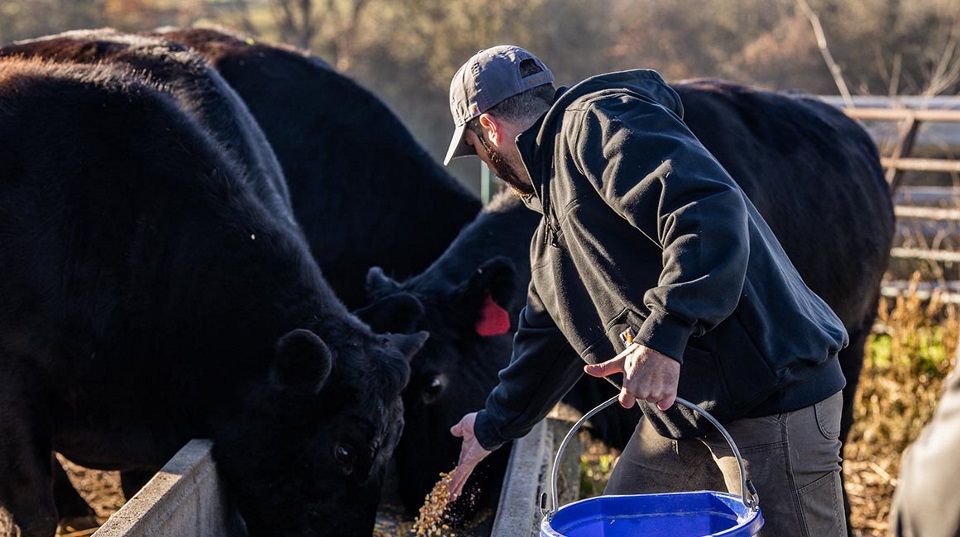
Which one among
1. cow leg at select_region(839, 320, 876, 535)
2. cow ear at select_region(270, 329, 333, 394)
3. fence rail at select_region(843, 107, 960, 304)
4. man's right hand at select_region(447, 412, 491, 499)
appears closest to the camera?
man's right hand at select_region(447, 412, 491, 499)

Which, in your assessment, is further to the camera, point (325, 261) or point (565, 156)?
point (325, 261)

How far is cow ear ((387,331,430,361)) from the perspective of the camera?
4.42 meters

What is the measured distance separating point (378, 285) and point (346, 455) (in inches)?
59.3

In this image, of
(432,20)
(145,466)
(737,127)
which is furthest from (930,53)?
(145,466)

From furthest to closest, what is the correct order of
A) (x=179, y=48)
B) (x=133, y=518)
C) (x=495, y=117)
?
(x=179, y=48)
(x=133, y=518)
(x=495, y=117)

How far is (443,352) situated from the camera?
5184mm

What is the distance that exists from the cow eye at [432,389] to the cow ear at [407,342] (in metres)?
0.50

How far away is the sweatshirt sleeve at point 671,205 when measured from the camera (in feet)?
7.89

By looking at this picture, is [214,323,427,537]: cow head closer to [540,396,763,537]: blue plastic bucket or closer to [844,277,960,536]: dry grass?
[540,396,763,537]: blue plastic bucket

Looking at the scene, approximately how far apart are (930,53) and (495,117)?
54.0 feet

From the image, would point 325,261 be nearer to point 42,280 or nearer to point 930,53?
point 42,280

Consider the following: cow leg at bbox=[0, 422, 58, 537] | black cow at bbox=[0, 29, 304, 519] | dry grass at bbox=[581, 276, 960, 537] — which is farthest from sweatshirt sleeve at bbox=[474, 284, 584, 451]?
dry grass at bbox=[581, 276, 960, 537]

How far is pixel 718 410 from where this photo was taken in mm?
2713

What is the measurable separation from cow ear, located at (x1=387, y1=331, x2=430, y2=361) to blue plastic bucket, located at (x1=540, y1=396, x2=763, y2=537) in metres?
1.74
